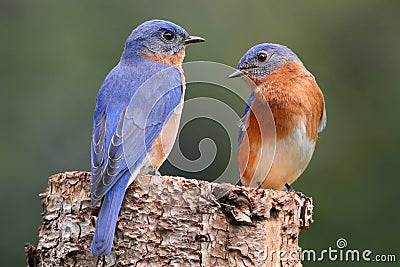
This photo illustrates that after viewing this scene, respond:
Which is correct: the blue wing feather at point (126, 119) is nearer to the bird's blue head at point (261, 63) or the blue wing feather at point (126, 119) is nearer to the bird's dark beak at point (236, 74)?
the bird's dark beak at point (236, 74)

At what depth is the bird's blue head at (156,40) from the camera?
692cm

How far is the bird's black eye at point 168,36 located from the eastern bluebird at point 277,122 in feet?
2.16

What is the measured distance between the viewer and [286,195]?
555 cm

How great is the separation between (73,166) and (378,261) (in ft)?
12.2

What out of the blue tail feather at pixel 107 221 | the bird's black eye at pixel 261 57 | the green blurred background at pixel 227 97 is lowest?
the blue tail feather at pixel 107 221

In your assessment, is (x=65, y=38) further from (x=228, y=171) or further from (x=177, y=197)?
(x=177, y=197)

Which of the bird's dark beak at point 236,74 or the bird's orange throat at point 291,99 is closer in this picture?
the bird's orange throat at point 291,99

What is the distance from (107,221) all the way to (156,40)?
7.28 ft

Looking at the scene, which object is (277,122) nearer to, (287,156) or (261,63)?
(287,156)

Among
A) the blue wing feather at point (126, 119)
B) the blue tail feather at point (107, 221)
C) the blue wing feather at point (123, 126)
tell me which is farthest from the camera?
the blue wing feather at point (126, 119)

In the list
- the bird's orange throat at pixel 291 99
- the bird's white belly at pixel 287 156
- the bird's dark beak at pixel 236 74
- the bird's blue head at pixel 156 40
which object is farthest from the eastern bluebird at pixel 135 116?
the bird's white belly at pixel 287 156

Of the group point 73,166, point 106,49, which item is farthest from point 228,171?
point 106,49

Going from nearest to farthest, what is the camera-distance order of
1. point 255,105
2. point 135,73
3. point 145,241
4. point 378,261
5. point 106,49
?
point 145,241 → point 135,73 → point 255,105 → point 378,261 → point 106,49

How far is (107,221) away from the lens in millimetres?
5203
